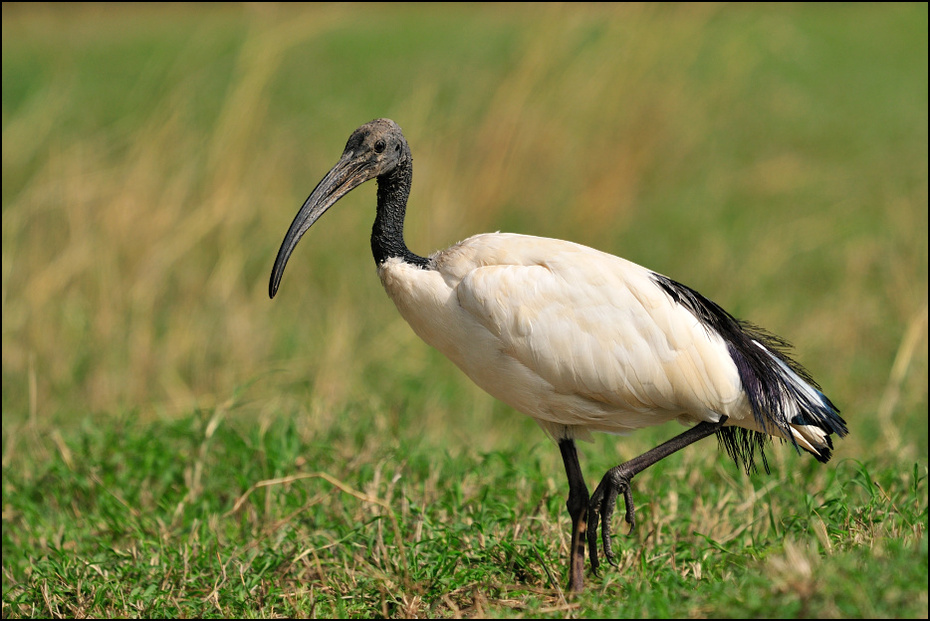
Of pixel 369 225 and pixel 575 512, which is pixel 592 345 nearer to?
pixel 575 512

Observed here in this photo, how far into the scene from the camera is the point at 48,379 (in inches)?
259

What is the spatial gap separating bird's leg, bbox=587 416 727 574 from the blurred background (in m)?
1.75

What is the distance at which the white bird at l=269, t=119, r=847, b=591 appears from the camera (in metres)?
3.39

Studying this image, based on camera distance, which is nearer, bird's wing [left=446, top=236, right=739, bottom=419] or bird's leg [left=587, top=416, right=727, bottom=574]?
bird's wing [left=446, top=236, right=739, bottom=419]

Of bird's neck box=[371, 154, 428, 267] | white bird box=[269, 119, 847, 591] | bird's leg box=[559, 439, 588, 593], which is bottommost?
bird's leg box=[559, 439, 588, 593]

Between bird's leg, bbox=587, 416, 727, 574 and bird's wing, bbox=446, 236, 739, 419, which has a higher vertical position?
bird's wing, bbox=446, 236, 739, 419

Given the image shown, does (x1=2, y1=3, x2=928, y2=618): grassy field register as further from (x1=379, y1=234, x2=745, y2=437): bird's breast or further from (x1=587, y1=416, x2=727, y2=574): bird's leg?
(x1=379, y1=234, x2=745, y2=437): bird's breast

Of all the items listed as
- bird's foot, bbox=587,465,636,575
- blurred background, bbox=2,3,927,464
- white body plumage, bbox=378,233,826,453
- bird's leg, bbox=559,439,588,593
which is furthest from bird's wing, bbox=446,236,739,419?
blurred background, bbox=2,3,927,464

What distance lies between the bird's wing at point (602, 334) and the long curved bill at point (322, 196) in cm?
57

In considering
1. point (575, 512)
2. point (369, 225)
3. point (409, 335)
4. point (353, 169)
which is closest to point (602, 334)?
point (575, 512)

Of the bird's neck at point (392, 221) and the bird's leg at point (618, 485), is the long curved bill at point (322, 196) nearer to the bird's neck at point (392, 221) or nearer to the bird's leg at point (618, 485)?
the bird's neck at point (392, 221)

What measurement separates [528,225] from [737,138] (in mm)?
4877

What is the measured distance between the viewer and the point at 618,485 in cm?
348

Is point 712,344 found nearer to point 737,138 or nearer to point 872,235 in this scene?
point 872,235
